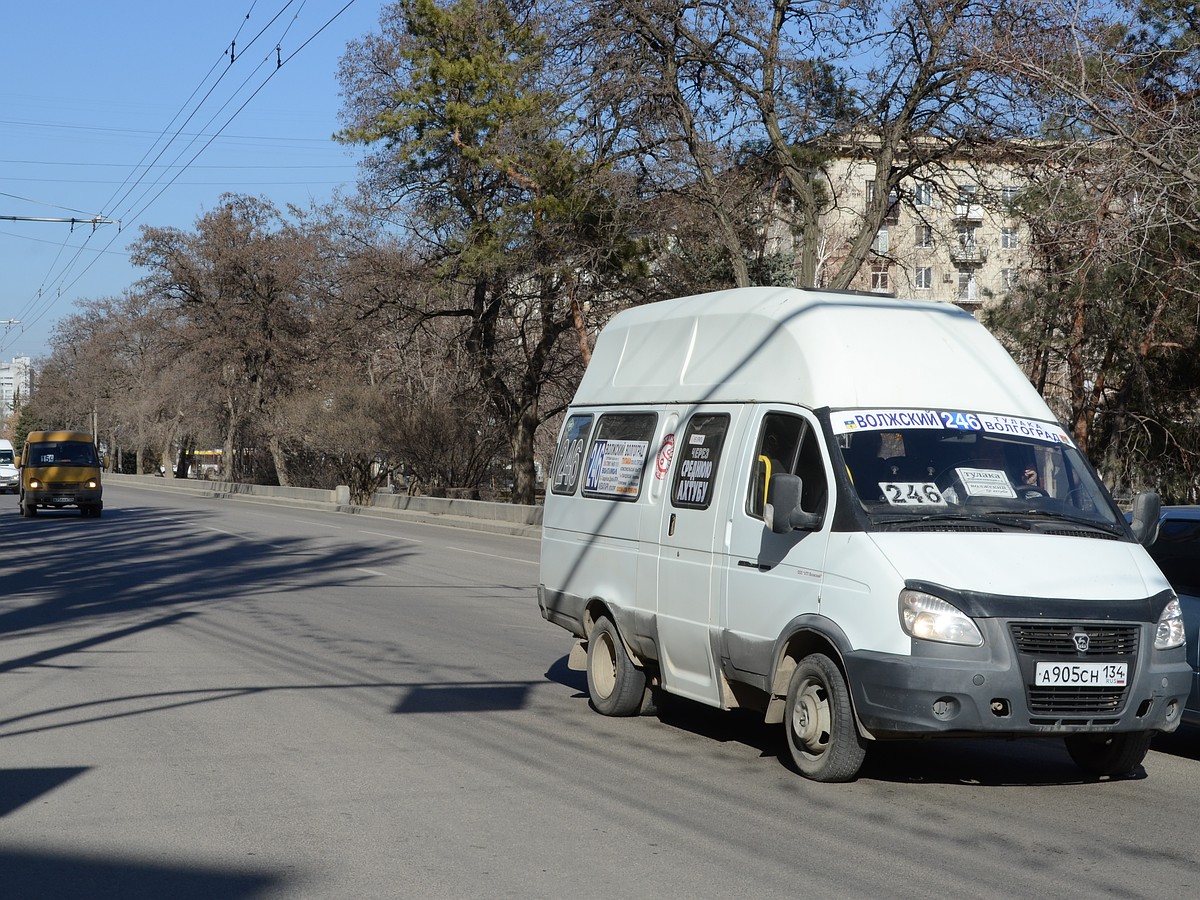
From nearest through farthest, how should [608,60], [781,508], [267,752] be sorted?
[781,508], [267,752], [608,60]

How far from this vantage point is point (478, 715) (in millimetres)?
9227

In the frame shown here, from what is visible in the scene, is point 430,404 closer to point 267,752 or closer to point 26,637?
point 26,637

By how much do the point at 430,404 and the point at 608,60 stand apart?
19933 millimetres

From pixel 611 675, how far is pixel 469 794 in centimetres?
259

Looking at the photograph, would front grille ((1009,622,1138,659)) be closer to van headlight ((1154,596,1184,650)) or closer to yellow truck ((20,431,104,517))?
van headlight ((1154,596,1184,650))

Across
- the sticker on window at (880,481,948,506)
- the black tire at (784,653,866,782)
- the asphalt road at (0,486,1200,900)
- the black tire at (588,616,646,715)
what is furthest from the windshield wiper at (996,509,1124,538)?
the black tire at (588,616,646,715)

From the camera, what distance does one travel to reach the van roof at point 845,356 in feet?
25.4

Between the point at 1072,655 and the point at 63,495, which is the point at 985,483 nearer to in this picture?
the point at 1072,655

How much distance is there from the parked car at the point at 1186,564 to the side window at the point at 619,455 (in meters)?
3.40

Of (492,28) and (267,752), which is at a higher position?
(492,28)

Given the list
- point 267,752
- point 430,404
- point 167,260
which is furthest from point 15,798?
point 167,260

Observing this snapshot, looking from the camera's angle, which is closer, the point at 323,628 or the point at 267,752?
the point at 267,752

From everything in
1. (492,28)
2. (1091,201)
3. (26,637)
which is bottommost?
(26,637)

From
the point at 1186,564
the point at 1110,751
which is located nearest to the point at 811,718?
the point at 1110,751
